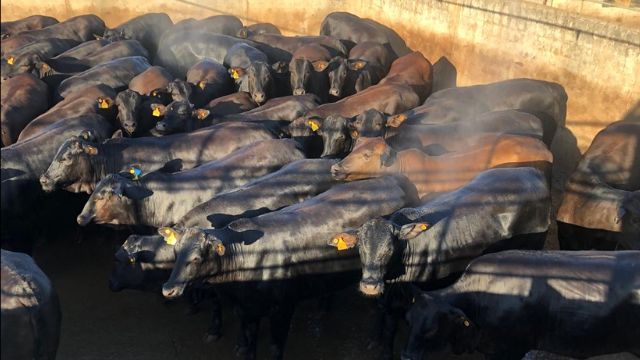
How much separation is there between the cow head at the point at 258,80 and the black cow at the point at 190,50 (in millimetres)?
2974

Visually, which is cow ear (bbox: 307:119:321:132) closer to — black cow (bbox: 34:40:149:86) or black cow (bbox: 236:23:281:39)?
black cow (bbox: 34:40:149:86)

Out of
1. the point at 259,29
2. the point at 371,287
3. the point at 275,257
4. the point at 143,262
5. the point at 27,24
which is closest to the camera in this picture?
the point at 371,287

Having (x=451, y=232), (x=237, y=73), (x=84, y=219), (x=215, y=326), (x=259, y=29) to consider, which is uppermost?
(x=259, y=29)

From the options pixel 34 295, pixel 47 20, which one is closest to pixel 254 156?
pixel 34 295

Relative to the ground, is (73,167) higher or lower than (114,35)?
lower

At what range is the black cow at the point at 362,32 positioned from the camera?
14.7m

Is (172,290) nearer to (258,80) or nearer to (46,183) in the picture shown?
(46,183)

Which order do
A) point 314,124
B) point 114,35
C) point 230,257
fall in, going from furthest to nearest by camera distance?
point 114,35 < point 314,124 < point 230,257

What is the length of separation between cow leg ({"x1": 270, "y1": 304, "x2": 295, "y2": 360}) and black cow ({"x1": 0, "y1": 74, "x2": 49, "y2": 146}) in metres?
6.62

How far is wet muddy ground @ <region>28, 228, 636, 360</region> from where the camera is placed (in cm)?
721

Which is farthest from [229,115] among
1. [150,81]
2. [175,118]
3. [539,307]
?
[539,307]

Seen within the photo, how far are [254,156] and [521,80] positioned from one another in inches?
230

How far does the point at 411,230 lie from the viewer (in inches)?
251

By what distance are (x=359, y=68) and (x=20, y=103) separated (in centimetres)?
692
